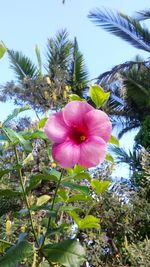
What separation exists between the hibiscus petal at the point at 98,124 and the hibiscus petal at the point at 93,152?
0.07 feet

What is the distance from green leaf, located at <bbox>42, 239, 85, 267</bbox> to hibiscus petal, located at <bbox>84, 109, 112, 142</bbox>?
0.24m

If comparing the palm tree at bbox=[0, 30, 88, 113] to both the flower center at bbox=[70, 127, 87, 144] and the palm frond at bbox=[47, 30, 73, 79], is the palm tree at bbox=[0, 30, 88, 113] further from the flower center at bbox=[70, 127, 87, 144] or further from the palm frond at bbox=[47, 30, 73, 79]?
the flower center at bbox=[70, 127, 87, 144]

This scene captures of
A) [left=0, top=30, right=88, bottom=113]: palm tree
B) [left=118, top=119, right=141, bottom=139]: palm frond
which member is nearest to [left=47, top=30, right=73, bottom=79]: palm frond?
[left=0, top=30, right=88, bottom=113]: palm tree

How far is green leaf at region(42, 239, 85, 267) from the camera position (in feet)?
2.88

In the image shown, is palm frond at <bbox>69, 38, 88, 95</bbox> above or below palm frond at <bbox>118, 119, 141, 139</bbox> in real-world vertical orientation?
above

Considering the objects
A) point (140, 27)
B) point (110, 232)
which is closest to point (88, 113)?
point (110, 232)

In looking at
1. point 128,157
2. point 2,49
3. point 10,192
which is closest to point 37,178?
point 10,192

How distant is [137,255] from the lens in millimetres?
2111

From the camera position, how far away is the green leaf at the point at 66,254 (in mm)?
877

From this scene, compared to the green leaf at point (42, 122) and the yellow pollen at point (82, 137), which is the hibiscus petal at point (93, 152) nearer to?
the yellow pollen at point (82, 137)

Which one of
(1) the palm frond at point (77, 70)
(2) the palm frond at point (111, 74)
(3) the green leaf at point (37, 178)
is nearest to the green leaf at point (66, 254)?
(3) the green leaf at point (37, 178)

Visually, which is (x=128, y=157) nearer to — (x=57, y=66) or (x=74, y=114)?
(x=57, y=66)

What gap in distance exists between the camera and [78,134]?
2.85ft

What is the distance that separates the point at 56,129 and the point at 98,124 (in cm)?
9
